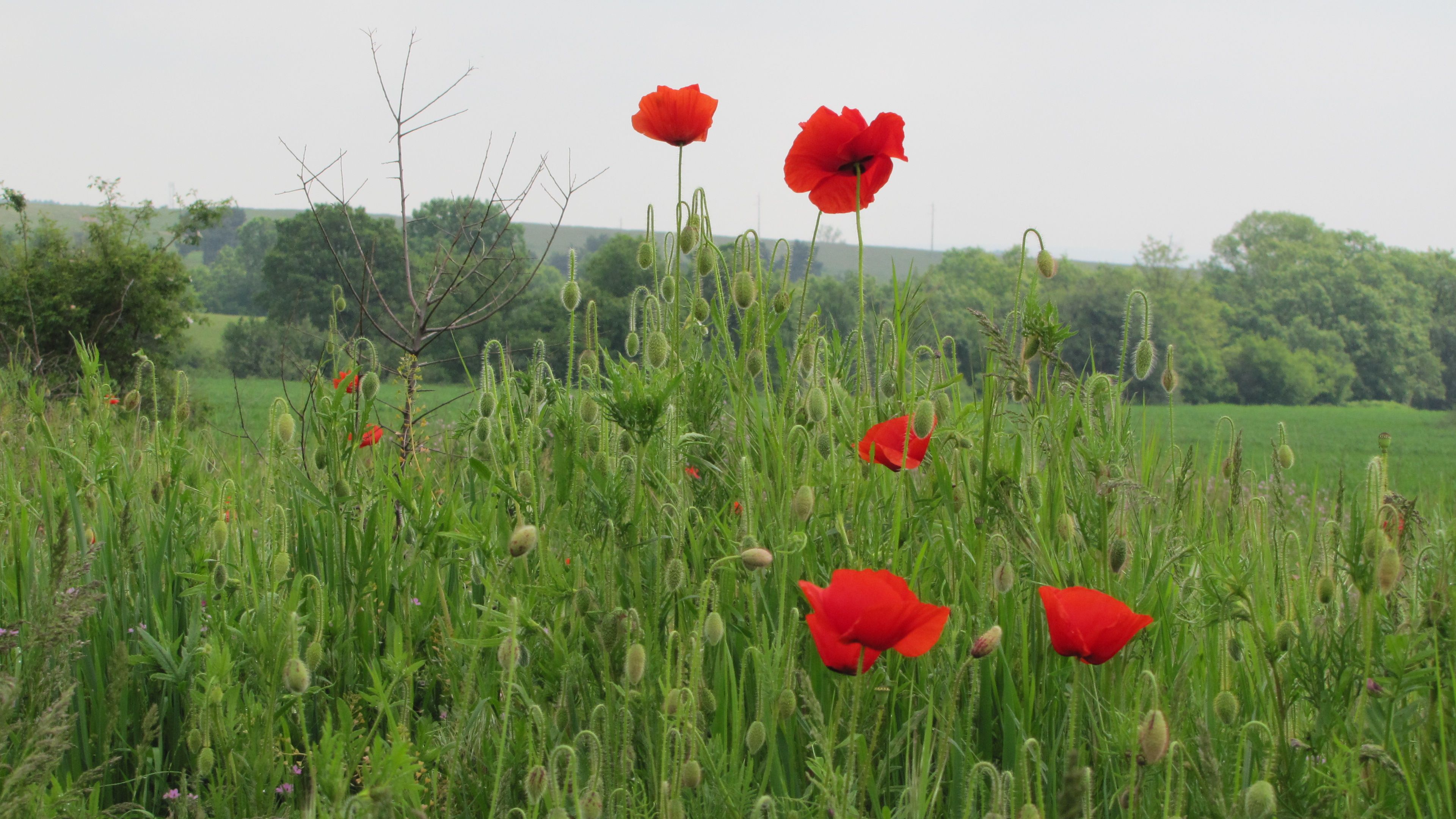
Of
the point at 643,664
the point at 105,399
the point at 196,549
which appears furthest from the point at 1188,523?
the point at 105,399

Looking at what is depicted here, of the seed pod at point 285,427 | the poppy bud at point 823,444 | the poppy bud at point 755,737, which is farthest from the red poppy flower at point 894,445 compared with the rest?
the seed pod at point 285,427

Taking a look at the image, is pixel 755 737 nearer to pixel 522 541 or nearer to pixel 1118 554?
pixel 522 541

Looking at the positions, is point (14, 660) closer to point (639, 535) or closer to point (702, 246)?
point (639, 535)

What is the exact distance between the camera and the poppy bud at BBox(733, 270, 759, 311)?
188cm

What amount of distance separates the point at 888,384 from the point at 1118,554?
0.72 meters

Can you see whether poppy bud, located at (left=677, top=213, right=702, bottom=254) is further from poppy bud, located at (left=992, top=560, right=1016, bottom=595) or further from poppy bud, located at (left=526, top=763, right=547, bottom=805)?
poppy bud, located at (left=526, top=763, right=547, bottom=805)

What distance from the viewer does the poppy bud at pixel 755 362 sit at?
2.00 m

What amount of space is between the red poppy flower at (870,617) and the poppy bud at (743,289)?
0.79 meters

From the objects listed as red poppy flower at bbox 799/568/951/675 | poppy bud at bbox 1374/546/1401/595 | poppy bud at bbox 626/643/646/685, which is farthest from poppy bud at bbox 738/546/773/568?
poppy bud at bbox 1374/546/1401/595

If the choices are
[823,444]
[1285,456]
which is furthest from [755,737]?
[1285,456]

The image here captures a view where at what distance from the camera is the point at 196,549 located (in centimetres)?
214

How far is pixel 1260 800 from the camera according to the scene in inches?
42.1

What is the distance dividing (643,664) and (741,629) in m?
0.60

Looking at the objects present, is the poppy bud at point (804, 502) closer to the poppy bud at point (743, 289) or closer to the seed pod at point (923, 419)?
the seed pod at point (923, 419)
